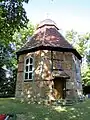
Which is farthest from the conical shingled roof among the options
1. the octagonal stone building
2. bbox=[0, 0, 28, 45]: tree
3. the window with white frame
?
bbox=[0, 0, 28, 45]: tree

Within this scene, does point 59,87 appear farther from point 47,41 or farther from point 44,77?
point 47,41

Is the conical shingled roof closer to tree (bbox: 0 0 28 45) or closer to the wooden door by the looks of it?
the wooden door

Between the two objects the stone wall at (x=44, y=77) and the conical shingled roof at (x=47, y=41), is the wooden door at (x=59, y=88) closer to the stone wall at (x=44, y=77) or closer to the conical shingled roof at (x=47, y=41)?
the stone wall at (x=44, y=77)

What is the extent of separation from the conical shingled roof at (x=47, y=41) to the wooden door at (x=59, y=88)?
3.36 metres

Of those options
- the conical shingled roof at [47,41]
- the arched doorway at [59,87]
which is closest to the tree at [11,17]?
the conical shingled roof at [47,41]

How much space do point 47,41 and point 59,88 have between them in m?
5.29

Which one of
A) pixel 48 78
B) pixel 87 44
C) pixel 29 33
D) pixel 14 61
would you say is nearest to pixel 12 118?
pixel 48 78

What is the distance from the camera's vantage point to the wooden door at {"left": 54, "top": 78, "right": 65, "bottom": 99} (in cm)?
2044

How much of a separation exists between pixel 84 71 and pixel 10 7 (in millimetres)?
26620

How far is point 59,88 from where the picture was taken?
20781 millimetres

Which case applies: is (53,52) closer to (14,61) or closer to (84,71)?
(14,61)

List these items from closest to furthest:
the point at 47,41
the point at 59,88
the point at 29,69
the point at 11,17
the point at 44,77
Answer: the point at 11,17, the point at 44,77, the point at 59,88, the point at 29,69, the point at 47,41

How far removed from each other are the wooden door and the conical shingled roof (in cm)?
336

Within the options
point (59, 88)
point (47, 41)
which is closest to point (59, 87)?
point (59, 88)
